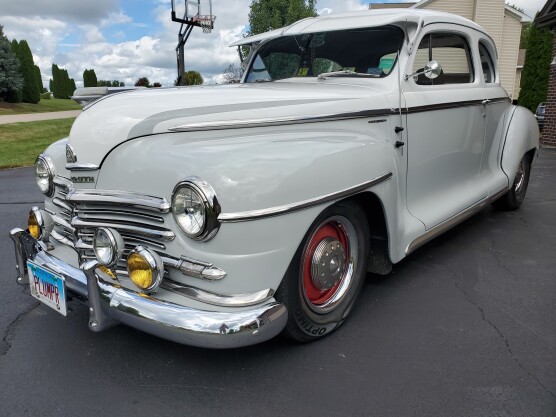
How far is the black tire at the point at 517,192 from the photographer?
5.05m

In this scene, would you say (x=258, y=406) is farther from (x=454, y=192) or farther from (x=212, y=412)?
(x=454, y=192)

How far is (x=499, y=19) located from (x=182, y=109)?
20.9 m

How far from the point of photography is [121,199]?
2.14 m

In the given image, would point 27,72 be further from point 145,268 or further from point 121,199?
point 145,268

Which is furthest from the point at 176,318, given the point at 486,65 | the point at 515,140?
the point at 515,140

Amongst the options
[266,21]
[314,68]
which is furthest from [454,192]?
[266,21]

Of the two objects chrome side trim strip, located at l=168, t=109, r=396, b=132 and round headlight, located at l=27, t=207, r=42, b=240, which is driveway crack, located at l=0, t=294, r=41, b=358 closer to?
round headlight, located at l=27, t=207, r=42, b=240

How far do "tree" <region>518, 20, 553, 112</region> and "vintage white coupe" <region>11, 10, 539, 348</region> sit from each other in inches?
531

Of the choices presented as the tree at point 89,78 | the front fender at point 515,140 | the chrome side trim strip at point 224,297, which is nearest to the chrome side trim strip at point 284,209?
the chrome side trim strip at point 224,297

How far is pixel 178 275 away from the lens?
6.93ft

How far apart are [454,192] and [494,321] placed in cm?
118

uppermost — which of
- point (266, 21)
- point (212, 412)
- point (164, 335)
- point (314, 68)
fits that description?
point (266, 21)

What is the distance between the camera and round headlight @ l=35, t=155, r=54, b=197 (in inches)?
108

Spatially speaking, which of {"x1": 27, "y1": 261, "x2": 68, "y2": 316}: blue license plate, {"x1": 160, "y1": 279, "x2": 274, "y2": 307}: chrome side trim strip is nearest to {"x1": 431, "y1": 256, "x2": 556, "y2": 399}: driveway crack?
{"x1": 160, "y1": 279, "x2": 274, "y2": 307}: chrome side trim strip
